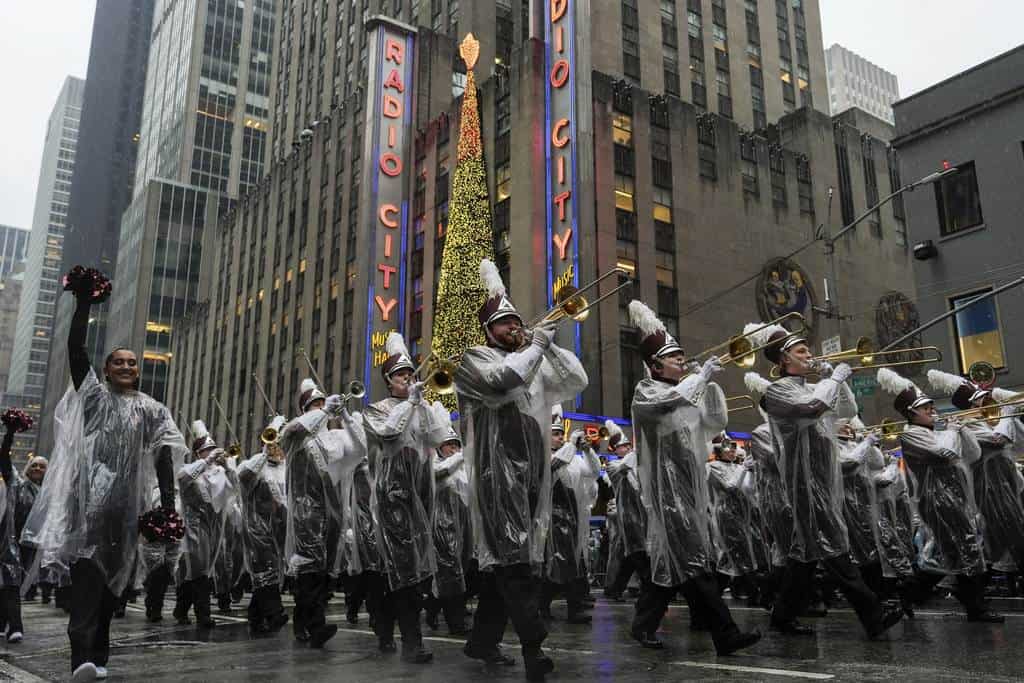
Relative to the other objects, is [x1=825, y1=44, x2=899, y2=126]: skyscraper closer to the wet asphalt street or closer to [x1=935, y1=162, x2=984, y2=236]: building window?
[x1=935, y1=162, x2=984, y2=236]: building window

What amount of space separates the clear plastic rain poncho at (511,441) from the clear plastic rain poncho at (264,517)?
4007 mm

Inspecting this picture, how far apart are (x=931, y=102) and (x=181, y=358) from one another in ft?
198

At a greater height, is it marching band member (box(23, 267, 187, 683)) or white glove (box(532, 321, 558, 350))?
white glove (box(532, 321, 558, 350))

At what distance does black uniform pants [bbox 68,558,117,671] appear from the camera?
5.46m

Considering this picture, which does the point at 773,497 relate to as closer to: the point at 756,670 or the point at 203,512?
the point at 756,670

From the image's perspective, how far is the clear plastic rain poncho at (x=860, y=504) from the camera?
28.8 feet

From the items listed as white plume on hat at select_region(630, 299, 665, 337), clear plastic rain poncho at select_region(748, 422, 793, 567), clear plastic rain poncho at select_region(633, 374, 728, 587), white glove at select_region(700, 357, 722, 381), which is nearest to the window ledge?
clear plastic rain poncho at select_region(748, 422, 793, 567)

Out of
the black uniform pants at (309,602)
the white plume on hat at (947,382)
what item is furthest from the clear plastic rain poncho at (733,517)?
the black uniform pants at (309,602)

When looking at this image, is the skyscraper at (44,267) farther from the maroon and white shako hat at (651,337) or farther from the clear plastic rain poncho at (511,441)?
the clear plastic rain poncho at (511,441)

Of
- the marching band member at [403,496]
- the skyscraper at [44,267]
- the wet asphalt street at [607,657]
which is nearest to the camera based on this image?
the wet asphalt street at [607,657]

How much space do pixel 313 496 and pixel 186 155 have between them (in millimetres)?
90167

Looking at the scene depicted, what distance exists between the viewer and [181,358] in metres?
69.4

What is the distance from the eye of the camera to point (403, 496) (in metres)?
7.29

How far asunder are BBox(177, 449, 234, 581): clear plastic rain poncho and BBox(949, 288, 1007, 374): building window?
55.4ft
